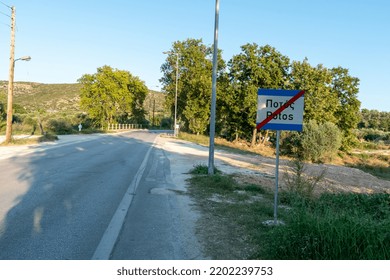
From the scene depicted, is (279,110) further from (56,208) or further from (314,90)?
(314,90)

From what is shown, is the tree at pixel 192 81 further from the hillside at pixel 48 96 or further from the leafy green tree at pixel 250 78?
the hillside at pixel 48 96

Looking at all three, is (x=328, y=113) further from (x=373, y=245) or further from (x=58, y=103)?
(x=58, y=103)

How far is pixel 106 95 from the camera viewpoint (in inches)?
2694

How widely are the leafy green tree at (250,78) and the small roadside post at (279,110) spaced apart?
109 feet

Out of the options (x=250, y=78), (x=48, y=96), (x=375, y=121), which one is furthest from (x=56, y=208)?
(x=48, y=96)

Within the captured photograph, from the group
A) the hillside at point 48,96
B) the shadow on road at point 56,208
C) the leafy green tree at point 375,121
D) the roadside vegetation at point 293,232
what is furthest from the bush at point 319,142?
the hillside at point 48,96

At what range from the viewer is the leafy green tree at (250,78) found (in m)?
40.0

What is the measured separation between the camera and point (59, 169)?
12633 millimetres

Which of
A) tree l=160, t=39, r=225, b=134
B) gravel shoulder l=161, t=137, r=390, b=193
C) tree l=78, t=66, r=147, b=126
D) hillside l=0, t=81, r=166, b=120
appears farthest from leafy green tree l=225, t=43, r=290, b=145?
hillside l=0, t=81, r=166, b=120

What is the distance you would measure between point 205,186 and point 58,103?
110 m

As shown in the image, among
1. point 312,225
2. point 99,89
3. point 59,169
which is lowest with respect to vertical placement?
point 59,169

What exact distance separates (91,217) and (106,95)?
64606 millimetres

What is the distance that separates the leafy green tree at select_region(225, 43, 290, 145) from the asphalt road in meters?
30.1
